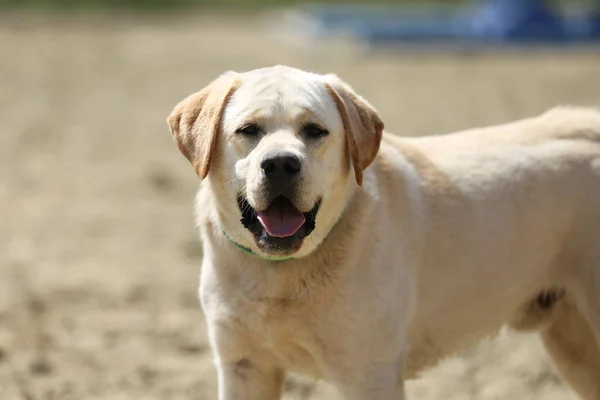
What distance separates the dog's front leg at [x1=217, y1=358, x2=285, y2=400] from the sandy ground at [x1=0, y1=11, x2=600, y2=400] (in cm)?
116

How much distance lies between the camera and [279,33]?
20125mm

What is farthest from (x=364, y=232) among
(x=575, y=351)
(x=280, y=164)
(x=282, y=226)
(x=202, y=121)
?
(x=575, y=351)

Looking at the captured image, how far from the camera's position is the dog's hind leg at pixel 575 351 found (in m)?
4.48

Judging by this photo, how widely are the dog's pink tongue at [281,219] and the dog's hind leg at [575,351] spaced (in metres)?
1.43

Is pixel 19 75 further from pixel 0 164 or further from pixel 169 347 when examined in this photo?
pixel 169 347

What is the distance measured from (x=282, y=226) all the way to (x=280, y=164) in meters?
0.24

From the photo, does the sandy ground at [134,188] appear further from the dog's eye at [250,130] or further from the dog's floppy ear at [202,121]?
the dog's eye at [250,130]

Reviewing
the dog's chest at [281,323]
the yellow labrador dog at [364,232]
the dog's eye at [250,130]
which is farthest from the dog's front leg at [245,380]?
the dog's eye at [250,130]

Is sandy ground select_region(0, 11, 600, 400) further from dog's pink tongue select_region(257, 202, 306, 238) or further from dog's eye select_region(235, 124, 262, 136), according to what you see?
dog's eye select_region(235, 124, 262, 136)

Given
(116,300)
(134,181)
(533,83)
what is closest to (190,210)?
(134,181)

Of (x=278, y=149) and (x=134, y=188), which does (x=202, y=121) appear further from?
(x=134, y=188)

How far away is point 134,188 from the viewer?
9297 mm

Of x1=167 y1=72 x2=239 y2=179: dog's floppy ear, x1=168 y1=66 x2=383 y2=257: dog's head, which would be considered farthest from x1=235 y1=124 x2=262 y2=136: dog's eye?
x1=167 y1=72 x2=239 y2=179: dog's floppy ear

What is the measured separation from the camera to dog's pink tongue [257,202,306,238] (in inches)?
142
